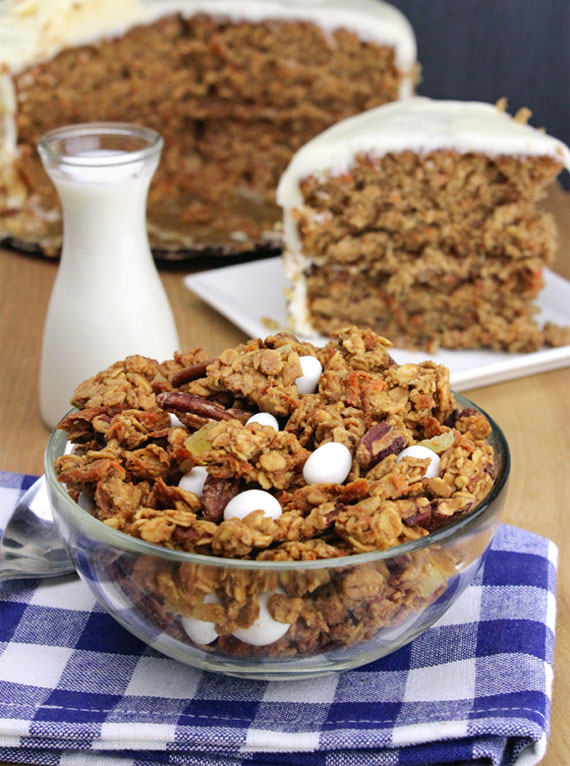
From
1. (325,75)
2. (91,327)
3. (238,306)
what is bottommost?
(238,306)

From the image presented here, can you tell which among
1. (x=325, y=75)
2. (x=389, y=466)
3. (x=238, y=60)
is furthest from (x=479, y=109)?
(x=389, y=466)

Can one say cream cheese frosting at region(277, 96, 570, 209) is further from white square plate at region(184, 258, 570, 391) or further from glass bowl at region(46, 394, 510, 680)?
glass bowl at region(46, 394, 510, 680)

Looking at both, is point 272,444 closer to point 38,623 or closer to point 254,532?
point 254,532

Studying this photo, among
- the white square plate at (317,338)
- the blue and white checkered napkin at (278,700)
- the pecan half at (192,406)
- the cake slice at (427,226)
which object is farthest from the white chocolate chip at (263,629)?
the cake slice at (427,226)

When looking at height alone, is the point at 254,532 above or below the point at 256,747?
above

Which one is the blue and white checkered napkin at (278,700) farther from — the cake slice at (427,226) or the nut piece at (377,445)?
the cake slice at (427,226)

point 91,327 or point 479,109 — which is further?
point 479,109
